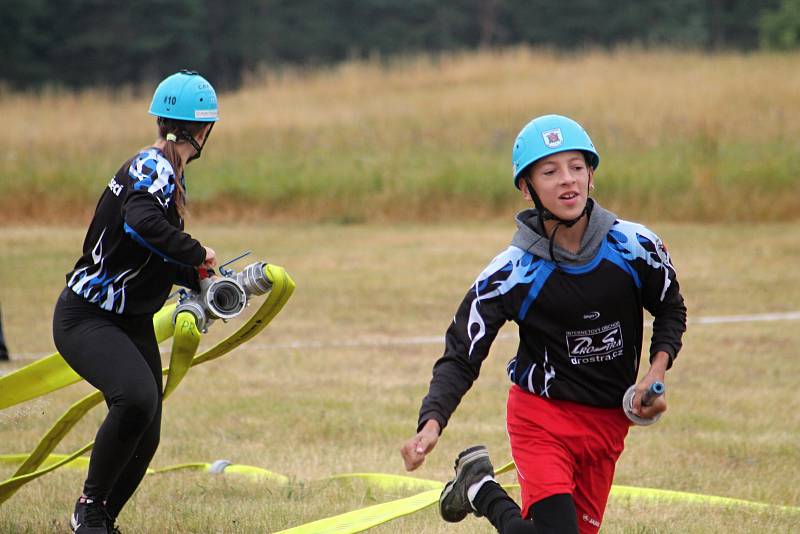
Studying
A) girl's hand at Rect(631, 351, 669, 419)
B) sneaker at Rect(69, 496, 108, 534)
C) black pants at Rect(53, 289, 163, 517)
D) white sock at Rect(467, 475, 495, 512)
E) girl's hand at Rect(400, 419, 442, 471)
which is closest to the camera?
girl's hand at Rect(400, 419, 442, 471)

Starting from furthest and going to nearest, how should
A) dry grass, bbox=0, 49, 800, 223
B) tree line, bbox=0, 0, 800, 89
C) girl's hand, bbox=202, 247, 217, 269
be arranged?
tree line, bbox=0, 0, 800, 89, dry grass, bbox=0, 49, 800, 223, girl's hand, bbox=202, 247, 217, 269

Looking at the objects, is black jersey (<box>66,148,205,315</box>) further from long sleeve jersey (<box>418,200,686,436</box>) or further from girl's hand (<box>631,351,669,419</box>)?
girl's hand (<box>631,351,669,419</box>)

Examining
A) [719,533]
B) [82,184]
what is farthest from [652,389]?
[82,184]

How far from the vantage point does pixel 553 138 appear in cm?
408

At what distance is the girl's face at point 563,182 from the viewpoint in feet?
13.3


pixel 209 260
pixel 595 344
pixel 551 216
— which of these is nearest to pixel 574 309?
pixel 595 344

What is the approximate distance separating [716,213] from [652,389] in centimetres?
1591

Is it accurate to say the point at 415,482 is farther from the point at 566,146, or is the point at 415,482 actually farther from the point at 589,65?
the point at 589,65

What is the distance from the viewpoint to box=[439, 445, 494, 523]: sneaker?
4348mm

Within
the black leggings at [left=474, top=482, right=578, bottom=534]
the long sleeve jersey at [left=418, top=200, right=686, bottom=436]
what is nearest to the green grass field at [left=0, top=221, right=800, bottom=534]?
the black leggings at [left=474, top=482, right=578, bottom=534]

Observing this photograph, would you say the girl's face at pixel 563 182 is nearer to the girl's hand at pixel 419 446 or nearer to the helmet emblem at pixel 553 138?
the helmet emblem at pixel 553 138

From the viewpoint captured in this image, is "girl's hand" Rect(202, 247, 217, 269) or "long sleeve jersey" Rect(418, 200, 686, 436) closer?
"long sleeve jersey" Rect(418, 200, 686, 436)

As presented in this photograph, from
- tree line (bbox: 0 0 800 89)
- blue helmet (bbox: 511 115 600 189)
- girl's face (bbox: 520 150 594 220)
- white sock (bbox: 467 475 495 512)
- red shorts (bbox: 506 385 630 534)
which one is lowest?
tree line (bbox: 0 0 800 89)

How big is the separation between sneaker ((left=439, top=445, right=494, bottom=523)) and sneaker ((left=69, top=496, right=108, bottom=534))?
145 cm
